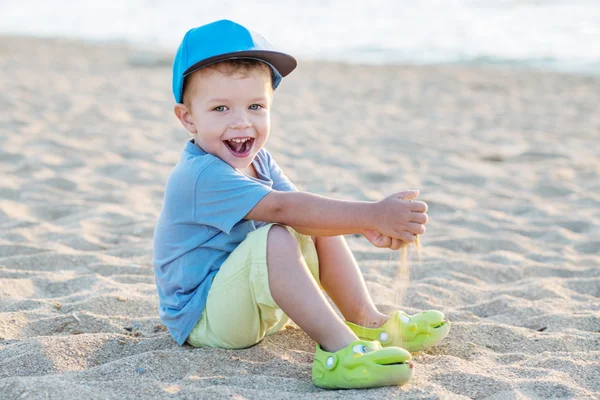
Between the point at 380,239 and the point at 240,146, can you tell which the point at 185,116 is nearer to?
the point at 240,146

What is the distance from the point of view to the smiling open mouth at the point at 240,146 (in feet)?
8.04

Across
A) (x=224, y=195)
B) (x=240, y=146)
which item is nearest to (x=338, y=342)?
(x=224, y=195)

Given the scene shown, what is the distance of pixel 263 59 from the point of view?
7.88 ft

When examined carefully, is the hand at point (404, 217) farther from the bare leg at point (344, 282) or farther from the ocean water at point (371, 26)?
the ocean water at point (371, 26)

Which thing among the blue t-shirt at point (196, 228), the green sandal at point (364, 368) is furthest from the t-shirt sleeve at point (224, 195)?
the green sandal at point (364, 368)

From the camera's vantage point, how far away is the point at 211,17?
649 inches

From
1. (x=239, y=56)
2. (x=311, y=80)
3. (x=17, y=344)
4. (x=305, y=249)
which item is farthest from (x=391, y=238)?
(x=311, y=80)

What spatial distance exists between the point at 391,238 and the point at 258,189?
432 millimetres

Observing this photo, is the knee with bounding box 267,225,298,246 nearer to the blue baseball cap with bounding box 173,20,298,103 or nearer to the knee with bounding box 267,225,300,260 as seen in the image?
the knee with bounding box 267,225,300,260

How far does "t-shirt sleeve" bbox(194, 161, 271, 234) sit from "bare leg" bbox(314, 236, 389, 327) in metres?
0.29

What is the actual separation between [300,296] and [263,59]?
0.76 metres

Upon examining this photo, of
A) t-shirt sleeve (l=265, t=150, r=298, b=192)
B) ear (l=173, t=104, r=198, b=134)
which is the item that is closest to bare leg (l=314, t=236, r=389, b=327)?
t-shirt sleeve (l=265, t=150, r=298, b=192)

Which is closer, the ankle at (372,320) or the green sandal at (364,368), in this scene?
the green sandal at (364,368)

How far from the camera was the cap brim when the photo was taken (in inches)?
90.3
